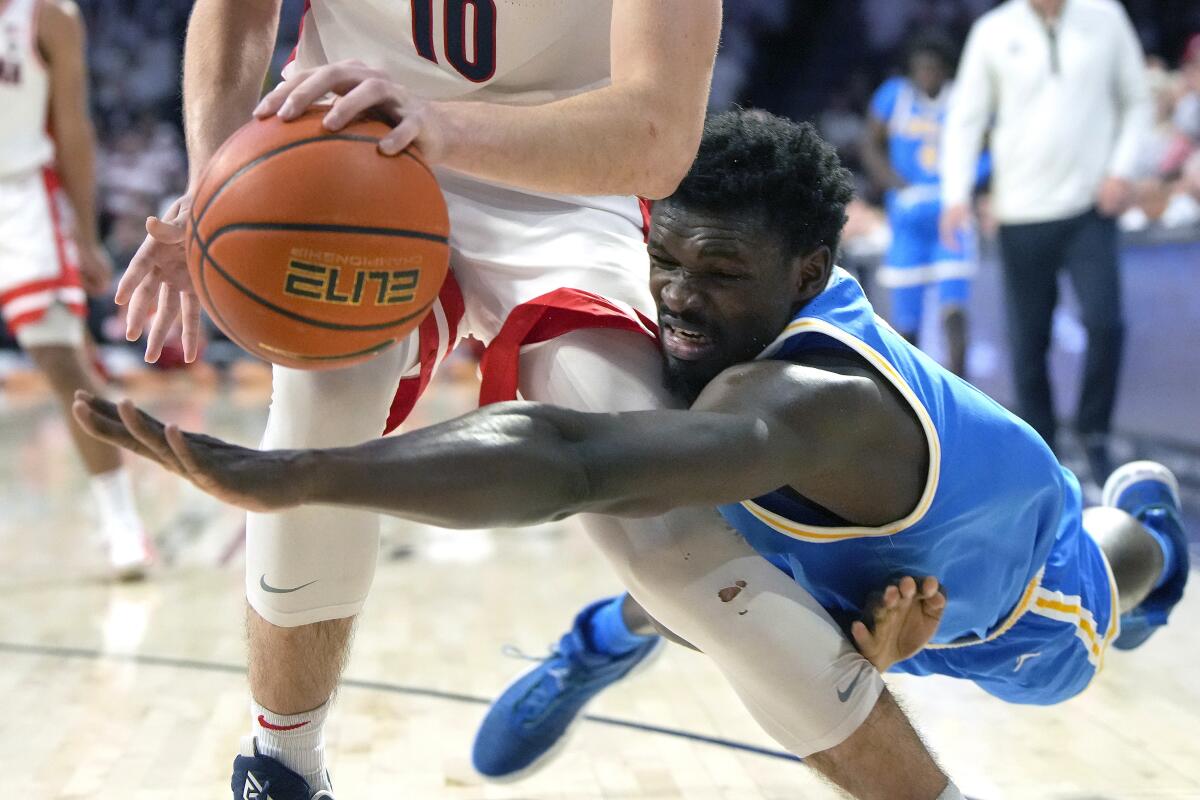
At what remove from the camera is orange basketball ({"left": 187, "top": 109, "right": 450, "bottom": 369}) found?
145cm

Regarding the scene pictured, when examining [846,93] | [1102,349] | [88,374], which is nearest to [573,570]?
[88,374]

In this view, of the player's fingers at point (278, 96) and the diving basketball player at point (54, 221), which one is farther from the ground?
the player's fingers at point (278, 96)

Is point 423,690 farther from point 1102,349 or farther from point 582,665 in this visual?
point 1102,349

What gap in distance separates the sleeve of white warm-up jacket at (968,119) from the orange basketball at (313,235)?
16.5 feet

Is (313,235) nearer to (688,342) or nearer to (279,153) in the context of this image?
(279,153)

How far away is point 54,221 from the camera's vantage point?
4.46 meters

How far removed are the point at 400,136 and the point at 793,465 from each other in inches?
23.0

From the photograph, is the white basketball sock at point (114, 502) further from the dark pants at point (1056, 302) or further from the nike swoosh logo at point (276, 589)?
the dark pants at point (1056, 302)

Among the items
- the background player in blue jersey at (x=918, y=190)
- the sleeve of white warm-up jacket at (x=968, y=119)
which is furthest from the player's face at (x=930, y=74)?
the sleeve of white warm-up jacket at (x=968, y=119)

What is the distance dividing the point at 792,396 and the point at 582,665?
1147mm

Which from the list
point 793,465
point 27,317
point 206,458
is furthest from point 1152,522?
point 27,317

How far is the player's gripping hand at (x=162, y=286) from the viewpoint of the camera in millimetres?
1849

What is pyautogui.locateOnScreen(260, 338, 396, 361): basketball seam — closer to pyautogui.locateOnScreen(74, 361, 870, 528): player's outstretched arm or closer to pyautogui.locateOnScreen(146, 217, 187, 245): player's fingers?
pyautogui.locateOnScreen(74, 361, 870, 528): player's outstretched arm

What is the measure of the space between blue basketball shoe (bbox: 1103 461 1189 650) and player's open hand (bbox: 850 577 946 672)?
0.98 m
